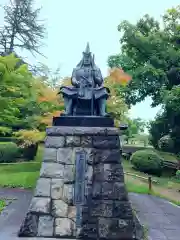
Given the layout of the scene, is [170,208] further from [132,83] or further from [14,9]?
Answer: [14,9]

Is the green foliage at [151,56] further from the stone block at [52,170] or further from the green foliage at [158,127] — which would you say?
the stone block at [52,170]

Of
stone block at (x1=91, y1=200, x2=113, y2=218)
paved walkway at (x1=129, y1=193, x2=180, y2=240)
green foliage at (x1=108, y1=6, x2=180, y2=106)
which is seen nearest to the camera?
stone block at (x1=91, y1=200, x2=113, y2=218)

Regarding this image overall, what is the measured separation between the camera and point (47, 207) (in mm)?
5875

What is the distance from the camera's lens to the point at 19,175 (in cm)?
1422

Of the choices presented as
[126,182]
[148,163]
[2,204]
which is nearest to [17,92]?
[2,204]

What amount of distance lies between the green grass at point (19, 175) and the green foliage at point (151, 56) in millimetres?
8255

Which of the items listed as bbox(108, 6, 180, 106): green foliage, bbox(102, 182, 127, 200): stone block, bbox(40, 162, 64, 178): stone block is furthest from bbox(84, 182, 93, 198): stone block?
bbox(108, 6, 180, 106): green foliage

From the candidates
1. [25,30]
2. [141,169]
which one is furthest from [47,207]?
[25,30]

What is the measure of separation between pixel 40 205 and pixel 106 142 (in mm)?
1918

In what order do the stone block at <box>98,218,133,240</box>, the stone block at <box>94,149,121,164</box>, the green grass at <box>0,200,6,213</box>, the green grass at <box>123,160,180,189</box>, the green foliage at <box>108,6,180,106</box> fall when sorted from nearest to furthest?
the stone block at <box>98,218,133,240</box> → the stone block at <box>94,149,121,164</box> → the green grass at <box>0,200,6,213</box> → the green grass at <box>123,160,180,189</box> → the green foliage at <box>108,6,180,106</box>

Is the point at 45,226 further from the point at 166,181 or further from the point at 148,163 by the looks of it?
the point at 148,163

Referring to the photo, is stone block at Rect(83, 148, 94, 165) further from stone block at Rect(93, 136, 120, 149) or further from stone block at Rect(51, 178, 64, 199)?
stone block at Rect(51, 178, 64, 199)

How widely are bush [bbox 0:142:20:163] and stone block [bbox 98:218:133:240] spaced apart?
14157mm

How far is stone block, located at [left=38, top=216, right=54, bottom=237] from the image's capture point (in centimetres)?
576
